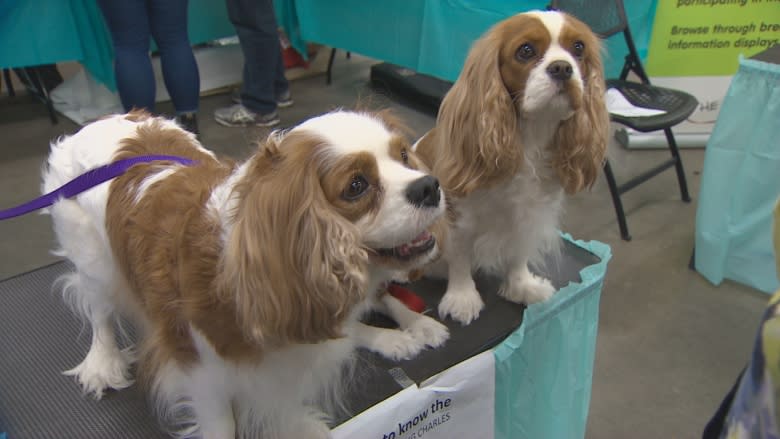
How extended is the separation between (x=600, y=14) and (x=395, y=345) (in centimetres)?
213

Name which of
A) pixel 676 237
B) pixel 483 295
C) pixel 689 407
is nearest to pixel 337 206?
pixel 483 295

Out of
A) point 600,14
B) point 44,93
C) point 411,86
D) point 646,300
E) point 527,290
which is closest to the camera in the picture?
point 527,290

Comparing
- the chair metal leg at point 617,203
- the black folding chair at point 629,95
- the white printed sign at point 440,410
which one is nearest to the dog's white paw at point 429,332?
the white printed sign at point 440,410

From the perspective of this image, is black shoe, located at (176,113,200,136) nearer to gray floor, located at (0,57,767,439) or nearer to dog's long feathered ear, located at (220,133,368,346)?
gray floor, located at (0,57,767,439)

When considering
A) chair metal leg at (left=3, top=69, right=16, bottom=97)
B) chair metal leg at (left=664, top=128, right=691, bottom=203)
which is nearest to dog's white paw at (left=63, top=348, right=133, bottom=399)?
chair metal leg at (left=664, top=128, right=691, bottom=203)

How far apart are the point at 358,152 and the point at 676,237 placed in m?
2.56

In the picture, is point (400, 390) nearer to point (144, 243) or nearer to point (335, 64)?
point (144, 243)

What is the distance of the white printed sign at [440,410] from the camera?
1209 millimetres

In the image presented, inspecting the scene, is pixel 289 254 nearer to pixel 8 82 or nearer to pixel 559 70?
pixel 559 70

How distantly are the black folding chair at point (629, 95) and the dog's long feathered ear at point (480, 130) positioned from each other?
118 centimetres

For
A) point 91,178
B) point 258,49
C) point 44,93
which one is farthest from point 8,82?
point 91,178

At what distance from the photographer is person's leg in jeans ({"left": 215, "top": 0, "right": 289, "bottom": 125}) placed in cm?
365

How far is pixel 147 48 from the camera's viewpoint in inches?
116

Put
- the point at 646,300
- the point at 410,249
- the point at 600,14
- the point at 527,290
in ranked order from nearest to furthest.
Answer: the point at 410,249
the point at 527,290
the point at 646,300
the point at 600,14
